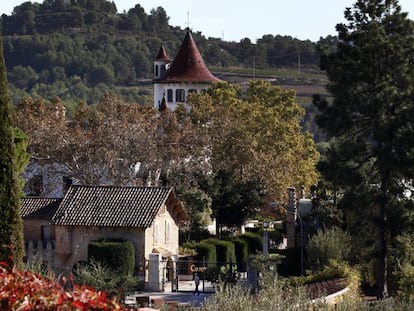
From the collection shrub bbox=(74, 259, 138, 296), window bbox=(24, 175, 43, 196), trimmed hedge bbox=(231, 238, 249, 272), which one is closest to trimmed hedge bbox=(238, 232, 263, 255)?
trimmed hedge bbox=(231, 238, 249, 272)

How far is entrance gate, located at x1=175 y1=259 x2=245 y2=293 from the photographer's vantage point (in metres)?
37.4

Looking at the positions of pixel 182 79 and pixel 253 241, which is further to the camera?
pixel 182 79

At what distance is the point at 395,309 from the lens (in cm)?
1666

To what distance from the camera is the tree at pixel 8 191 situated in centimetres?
1902

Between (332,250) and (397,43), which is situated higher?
(397,43)

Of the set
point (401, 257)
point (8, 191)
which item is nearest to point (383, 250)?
point (401, 257)

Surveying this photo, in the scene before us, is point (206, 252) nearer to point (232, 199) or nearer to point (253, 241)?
point (253, 241)

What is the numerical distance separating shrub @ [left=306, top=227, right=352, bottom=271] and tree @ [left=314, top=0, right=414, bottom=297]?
66.6 inches

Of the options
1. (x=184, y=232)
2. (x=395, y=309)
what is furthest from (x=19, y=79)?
(x=395, y=309)

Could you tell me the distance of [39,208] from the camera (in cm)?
4647

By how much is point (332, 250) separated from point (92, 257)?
838cm

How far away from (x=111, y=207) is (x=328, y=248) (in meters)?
9.66

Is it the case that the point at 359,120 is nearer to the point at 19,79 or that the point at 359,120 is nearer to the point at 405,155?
the point at 405,155

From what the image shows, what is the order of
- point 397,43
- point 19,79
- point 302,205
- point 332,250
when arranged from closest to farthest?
point 397,43 < point 332,250 < point 302,205 < point 19,79
